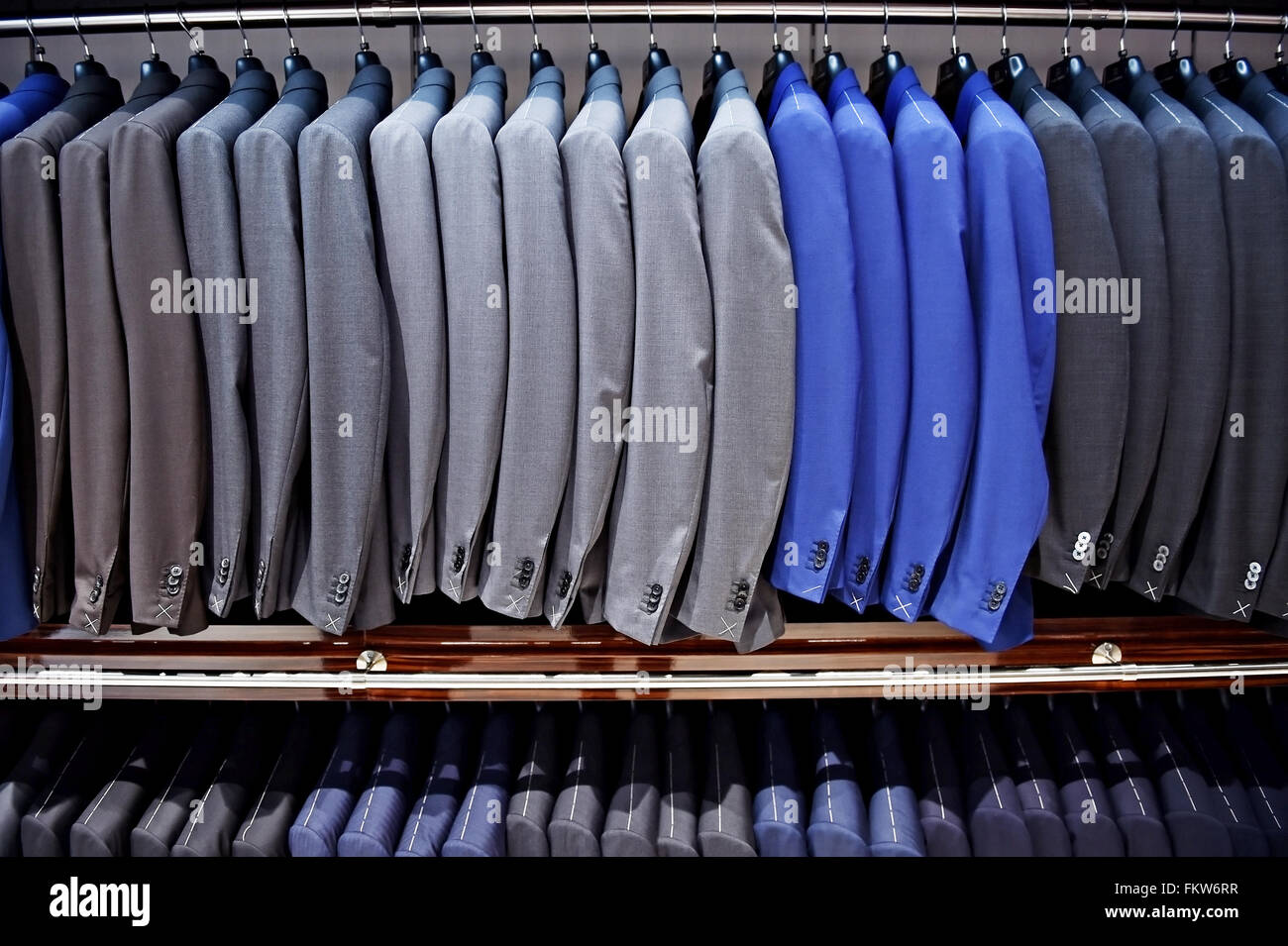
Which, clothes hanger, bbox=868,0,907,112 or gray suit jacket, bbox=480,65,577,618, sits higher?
clothes hanger, bbox=868,0,907,112

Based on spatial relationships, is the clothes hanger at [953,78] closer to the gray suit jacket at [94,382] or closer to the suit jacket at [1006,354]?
the suit jacket at [1006,354]

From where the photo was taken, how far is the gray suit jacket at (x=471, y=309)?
115 cm

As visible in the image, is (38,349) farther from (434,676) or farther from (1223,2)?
(1223,2)

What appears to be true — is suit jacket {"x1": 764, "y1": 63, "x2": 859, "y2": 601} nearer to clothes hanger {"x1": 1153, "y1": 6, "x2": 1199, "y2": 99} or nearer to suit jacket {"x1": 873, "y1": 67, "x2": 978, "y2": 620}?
suit jacket {"x1": 873, "y1": 67, "x2": 978, "y2": 620}

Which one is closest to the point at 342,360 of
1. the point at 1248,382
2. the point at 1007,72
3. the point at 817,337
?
the point at 817,337

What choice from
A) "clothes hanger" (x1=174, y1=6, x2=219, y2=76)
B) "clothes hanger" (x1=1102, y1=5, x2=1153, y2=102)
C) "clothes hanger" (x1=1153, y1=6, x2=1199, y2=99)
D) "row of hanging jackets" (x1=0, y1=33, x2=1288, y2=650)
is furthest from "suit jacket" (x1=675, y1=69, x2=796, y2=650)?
"clothes hanger" (x1=174, y1=6, x2=219, y2=76)

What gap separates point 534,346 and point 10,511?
874mm

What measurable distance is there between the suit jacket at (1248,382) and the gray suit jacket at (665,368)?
80 cm

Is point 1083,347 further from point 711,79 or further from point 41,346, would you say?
point 41,346

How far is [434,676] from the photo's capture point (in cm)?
144

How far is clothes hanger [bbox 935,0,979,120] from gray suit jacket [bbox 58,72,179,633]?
1.35 metres

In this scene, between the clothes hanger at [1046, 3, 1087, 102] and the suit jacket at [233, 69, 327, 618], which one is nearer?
the suit jacket at [233, 69, 327, 618]

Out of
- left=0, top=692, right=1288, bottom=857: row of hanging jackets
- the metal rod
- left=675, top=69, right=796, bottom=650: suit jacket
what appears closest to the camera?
left=675, top=69, right=796, bottom=650: suit jacket

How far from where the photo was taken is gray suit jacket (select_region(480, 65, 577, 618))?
1142 millimetres
